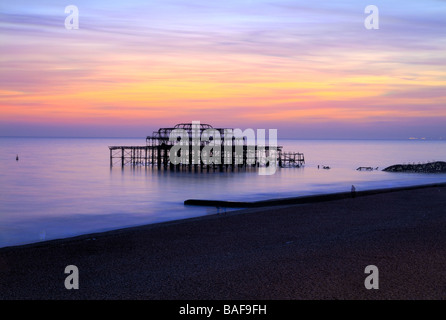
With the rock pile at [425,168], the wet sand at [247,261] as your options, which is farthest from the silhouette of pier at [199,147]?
the wet sand at [247,261]

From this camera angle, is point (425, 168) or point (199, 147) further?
point (199, 147)

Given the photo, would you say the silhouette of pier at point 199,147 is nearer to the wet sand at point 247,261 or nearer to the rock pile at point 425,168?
the rock pile at point 425,168

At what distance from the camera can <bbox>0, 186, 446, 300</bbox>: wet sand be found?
25.8 feet

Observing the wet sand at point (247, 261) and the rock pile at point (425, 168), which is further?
the rock pile at point (425, 168)

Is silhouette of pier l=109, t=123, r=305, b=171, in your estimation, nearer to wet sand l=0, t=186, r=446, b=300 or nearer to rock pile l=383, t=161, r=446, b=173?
rock pile l=383, t=161, r=446, b=173

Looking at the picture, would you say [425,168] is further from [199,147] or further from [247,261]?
[247,261]

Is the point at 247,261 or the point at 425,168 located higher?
the point at 425,168

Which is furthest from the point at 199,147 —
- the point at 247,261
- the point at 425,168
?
the point at 247,261

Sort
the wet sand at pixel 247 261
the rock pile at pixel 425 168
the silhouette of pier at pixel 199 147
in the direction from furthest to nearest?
the silhouette of pier at pixel 199 147 → the rock pile at pixel 425 168 → the wet sand at pixel 247 261

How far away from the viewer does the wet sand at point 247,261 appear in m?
7.88

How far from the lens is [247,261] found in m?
9.78

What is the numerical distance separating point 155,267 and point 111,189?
3380 cm

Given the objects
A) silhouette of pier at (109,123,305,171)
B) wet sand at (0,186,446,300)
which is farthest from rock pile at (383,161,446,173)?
wet sand at (0,186,446,300)
